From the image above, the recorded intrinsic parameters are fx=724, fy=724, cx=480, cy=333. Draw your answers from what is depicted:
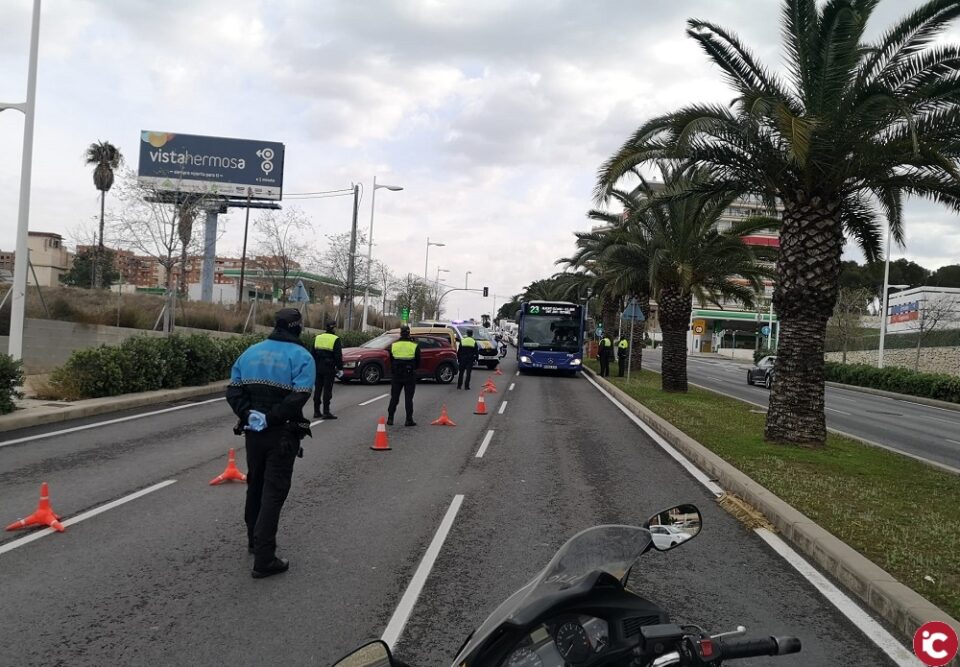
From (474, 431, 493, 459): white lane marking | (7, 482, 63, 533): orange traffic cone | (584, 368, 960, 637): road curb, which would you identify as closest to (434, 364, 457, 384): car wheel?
(474, 431, 493, 459): white lane marking

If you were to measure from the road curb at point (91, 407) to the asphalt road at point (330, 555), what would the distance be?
0.69m

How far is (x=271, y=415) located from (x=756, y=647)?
369 centimetres

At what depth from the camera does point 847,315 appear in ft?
157

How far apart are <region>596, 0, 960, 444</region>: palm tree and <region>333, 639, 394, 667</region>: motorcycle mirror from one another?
9413mm

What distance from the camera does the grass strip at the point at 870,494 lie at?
18.0 ft

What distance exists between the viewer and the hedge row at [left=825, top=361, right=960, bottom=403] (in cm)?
2981

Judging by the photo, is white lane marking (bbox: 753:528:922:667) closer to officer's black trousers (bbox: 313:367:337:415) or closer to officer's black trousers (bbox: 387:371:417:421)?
officer's black trousers (bbox: 387:371:417:421)

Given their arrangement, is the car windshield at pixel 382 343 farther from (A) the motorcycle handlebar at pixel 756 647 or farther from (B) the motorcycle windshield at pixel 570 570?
(A) the motorcycle handlebar at pixel 756 647

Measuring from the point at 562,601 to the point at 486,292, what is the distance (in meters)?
71.5

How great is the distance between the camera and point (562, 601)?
7.86ft

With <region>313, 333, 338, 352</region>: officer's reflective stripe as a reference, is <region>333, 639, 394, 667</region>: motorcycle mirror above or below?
below

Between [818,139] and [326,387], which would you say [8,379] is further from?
[818,139]

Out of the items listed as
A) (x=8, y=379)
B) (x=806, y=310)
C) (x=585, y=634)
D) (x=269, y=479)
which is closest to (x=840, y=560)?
(x=585, y=634)

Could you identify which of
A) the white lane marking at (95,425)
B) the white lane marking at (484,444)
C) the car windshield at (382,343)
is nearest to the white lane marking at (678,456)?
the white lane marking at (484,444)
